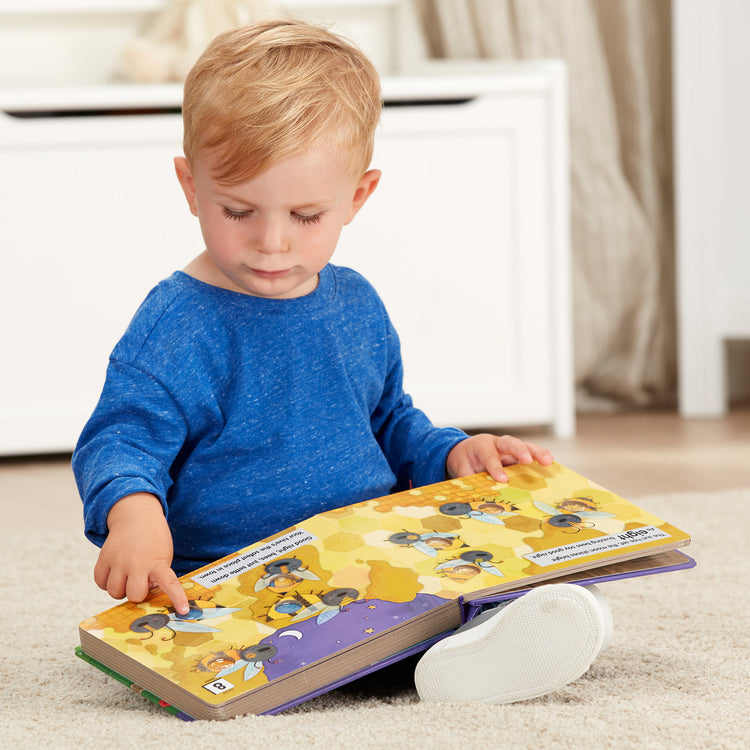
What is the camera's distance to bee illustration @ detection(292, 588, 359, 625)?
0.62 meters

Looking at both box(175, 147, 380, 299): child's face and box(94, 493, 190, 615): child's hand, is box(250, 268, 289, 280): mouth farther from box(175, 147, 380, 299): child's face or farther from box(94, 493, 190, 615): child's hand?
box(94, 493, 190, 615): child's hand

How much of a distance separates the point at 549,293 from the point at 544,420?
200mm

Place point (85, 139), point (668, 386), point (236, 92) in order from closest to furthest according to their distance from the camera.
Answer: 1. point (236, 92)
2. point (85, 139)
3. point (668, 386)

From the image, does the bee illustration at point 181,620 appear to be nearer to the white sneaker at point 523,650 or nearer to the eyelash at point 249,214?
the white sneaker at point 523,650

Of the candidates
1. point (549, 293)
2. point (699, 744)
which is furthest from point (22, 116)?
point (699, 744)

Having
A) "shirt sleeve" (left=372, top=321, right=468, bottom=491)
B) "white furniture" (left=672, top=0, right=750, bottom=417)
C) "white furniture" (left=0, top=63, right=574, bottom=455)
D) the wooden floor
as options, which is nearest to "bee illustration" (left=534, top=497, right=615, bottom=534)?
"shirt sleeve" (left=372, top=321, right=468, bottom=491)

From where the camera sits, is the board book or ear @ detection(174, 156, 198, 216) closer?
the board book

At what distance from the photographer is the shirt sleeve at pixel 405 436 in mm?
825

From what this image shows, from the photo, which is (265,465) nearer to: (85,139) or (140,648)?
(140,648)

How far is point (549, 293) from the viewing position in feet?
5.55

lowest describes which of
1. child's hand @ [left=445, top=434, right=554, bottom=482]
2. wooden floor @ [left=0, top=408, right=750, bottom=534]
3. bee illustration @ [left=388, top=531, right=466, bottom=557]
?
wooden floor @ [left=0, top=408, right=750, bottom=534]

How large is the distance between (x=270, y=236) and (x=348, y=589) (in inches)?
8.9

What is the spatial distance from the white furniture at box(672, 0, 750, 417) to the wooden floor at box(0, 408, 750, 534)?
0.37ft

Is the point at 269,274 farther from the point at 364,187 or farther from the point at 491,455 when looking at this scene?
the point at 491,455
